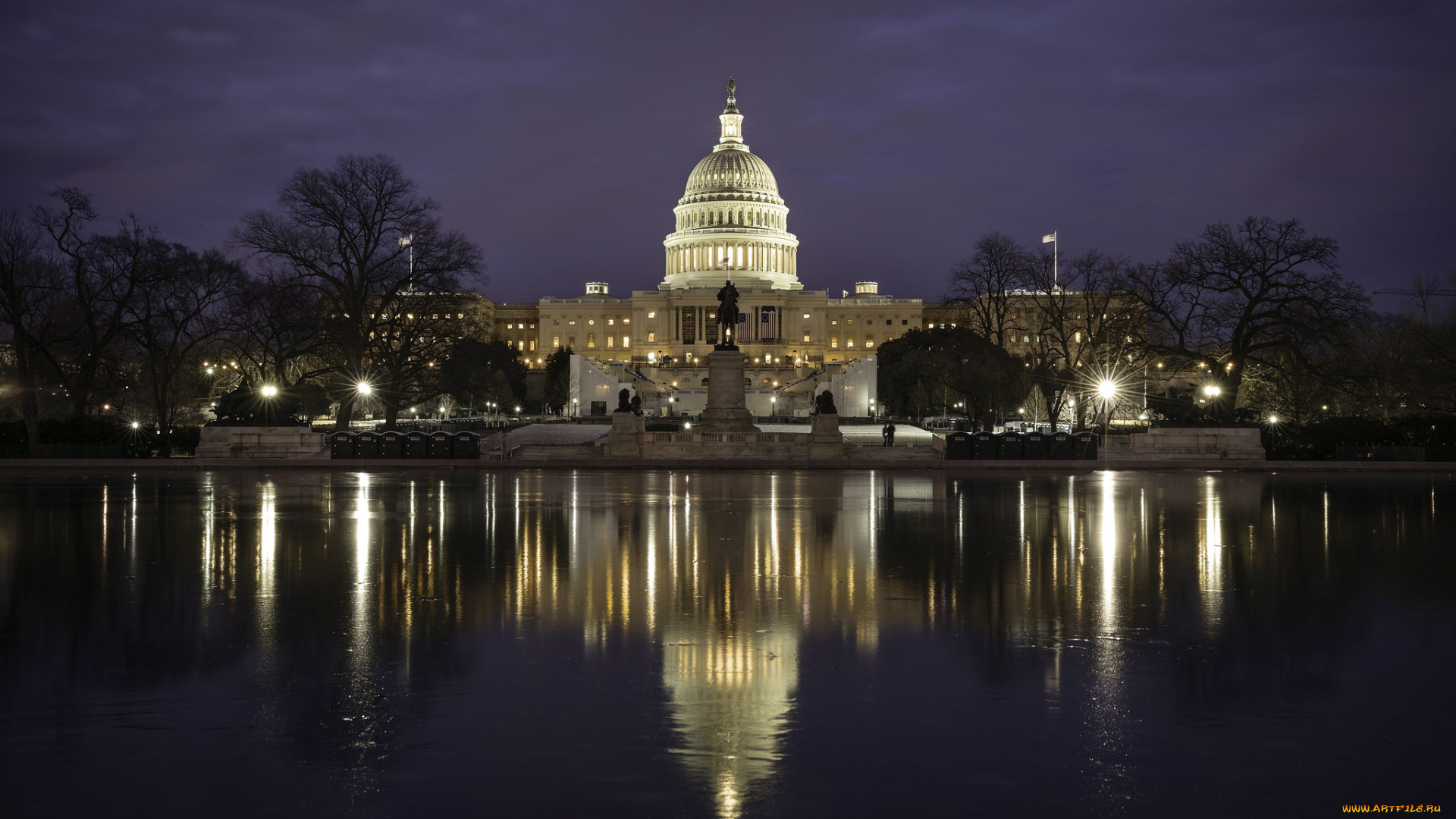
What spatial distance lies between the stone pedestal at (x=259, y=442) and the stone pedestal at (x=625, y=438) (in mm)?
9964

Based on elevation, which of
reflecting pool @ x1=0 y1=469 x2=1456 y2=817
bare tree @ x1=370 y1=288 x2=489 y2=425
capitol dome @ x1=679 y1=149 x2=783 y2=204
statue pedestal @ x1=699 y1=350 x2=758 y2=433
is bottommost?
reflecting pool @ x1=0 y1=469 x2=1456 y2=817

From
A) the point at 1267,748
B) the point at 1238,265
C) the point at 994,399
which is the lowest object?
the point at 1267,748

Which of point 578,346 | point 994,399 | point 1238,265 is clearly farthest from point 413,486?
point 578,346

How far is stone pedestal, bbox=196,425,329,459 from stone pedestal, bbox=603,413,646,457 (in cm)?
996

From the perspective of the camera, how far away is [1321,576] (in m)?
13.9

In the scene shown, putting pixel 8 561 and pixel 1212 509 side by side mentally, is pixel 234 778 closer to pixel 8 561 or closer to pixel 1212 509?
pixel 8 561

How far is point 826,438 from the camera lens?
1555 inches

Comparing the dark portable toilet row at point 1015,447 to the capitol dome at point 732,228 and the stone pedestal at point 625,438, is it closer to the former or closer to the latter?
the stone pedestal at point 625,438

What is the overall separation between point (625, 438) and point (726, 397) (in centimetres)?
580

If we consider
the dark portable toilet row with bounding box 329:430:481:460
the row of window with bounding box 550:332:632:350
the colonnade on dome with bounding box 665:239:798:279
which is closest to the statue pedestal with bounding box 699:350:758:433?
the dark portable toilet row with bounding box 329:430:481:460

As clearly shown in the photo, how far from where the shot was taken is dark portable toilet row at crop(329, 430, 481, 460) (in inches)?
1531

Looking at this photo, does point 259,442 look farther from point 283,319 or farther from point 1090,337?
point 1090,337

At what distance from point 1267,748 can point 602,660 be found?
4.99m

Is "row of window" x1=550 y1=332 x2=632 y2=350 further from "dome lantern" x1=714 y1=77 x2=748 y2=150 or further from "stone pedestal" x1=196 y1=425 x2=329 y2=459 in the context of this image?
"stone pedestal" x1=196 y1=425 x2=329 y2=459
